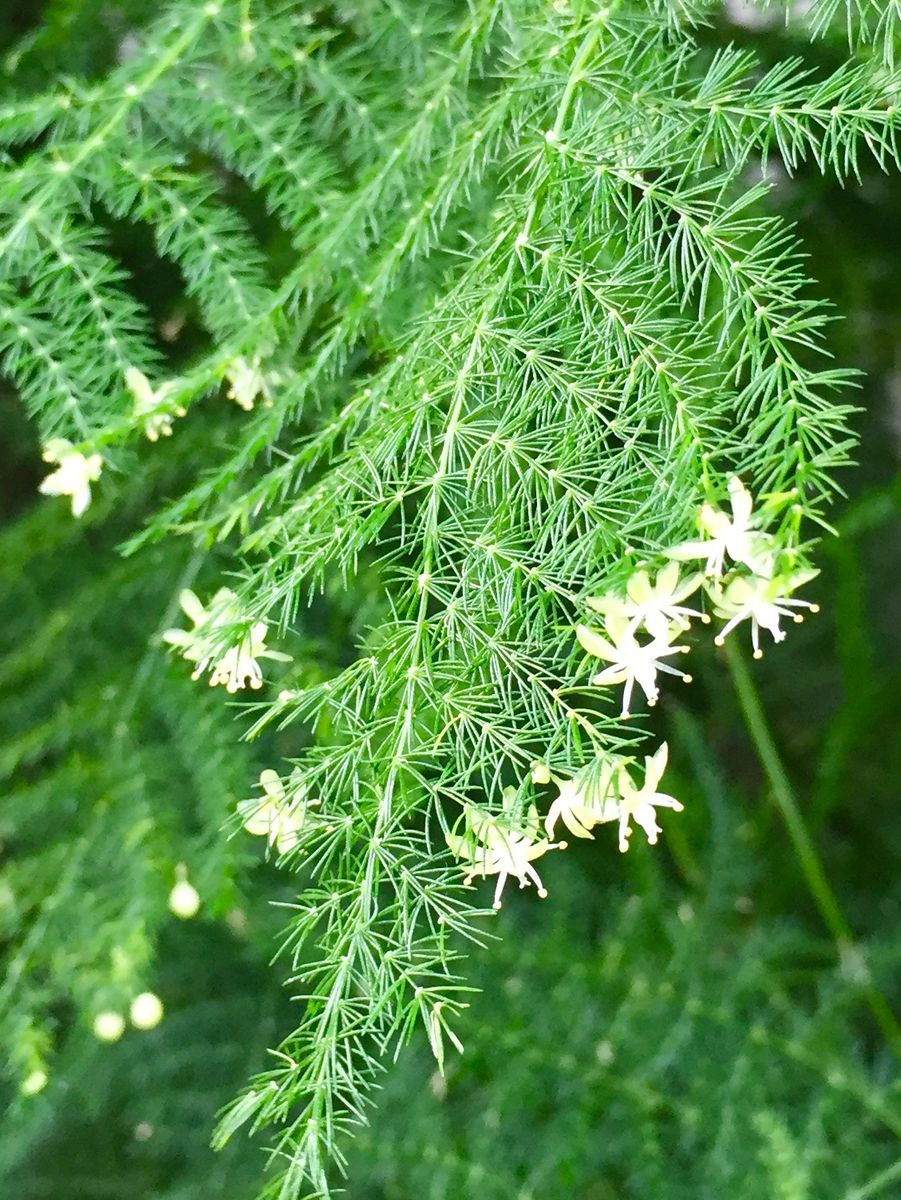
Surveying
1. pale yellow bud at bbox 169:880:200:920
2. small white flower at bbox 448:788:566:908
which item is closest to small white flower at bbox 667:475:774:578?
small white flower at bbox 448:788:566:908

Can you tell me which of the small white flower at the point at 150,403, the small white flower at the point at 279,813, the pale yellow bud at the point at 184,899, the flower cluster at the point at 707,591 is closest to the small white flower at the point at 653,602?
the flower cluster at the point at 707,591

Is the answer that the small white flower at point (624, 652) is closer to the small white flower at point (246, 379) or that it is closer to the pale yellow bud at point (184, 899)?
the small white flower at point (246, 379)

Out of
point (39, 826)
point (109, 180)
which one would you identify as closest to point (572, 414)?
point (109, 180)

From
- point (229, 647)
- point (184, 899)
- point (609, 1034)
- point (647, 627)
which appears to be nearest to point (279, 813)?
point (229, 647)

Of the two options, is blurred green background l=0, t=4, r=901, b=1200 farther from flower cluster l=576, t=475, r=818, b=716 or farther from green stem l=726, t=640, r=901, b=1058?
flower cluster l=576, t=475, r=818, b=716

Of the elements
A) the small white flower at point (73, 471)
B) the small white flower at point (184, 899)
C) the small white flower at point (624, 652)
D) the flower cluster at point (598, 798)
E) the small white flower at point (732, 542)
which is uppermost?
the small white flower at point (73, 471)

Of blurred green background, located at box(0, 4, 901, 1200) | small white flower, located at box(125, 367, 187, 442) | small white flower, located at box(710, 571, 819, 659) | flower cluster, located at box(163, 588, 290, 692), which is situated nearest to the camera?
small white flower, located at box(710, 571, 819, 659)

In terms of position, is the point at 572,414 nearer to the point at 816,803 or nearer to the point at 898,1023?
the point at 816,803
